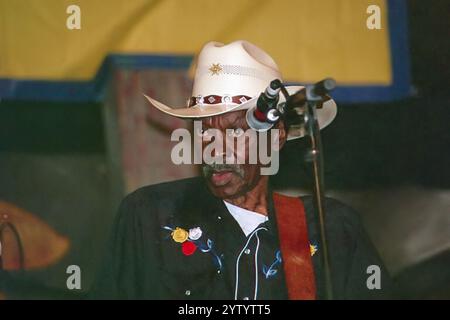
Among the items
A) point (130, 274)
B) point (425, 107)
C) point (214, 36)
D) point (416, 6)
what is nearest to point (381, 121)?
point (425, 107)

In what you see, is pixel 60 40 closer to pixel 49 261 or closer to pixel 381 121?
pixel 49 261

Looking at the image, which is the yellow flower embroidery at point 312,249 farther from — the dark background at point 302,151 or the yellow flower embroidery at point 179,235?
the yellow flower embroidery at point 179,235

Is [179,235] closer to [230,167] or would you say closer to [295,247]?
[230,167]

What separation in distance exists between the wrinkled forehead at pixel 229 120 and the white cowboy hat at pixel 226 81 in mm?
66

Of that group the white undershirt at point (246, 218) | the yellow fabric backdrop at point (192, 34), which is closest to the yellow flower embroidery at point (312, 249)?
the white undershirt at point (246, 218)

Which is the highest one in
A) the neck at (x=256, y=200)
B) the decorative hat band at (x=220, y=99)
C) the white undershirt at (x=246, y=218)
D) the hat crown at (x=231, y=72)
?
the hat crown at (x=231, y=72)

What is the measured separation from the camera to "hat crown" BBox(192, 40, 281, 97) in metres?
2.52

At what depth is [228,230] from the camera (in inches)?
104

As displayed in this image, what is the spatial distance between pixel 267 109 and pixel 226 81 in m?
0.55

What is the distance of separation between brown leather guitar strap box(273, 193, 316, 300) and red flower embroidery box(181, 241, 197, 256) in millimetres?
338

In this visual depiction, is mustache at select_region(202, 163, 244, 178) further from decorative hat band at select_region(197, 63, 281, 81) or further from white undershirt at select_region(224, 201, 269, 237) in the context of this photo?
decorative hat band at select_region(197, 63, 281, 81)

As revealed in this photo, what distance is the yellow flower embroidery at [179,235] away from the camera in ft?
8.61

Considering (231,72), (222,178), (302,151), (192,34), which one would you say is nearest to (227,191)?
(222,178)

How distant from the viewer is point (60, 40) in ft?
9.11
